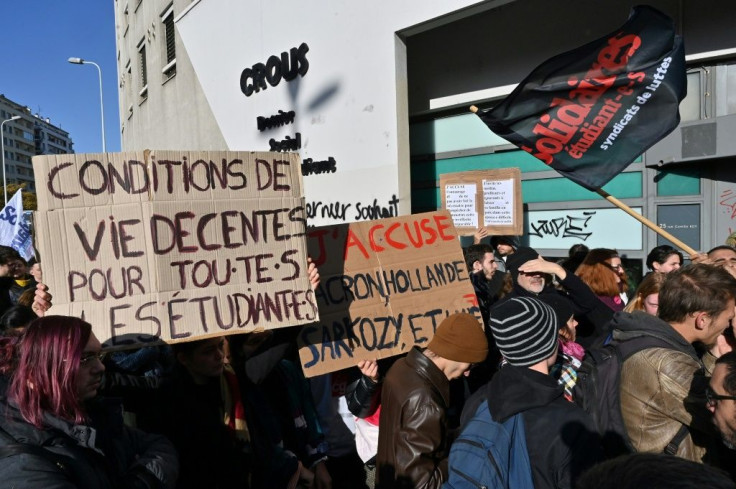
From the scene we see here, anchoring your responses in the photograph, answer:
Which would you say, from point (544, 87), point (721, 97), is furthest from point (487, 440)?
point (721, 97)

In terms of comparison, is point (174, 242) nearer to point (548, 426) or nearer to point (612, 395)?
point (548, 426)

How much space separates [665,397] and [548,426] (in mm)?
605

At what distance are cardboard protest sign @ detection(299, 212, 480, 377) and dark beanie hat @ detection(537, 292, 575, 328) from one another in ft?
1.50

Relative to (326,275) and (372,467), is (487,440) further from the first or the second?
(372,467)

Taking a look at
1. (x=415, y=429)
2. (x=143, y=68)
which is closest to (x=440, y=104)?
(x=415, y=429)

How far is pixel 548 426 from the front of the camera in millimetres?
1879

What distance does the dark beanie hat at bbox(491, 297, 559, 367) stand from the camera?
6.86ft

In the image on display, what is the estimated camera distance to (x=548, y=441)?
1.86 m

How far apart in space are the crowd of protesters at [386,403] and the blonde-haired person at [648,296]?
0.03 feet

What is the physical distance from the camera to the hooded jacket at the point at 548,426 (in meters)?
1.81

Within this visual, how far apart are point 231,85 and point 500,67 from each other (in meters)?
5.94

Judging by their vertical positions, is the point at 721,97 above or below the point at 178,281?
above

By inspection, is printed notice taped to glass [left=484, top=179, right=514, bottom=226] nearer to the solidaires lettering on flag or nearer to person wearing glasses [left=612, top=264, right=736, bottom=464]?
the solidaires lettering on flag

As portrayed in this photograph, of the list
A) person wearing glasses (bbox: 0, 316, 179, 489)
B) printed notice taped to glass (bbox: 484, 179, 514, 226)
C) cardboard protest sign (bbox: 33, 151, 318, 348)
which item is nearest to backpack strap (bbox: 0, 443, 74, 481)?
person wearing glasses (bbox: 0, 316, 179, 489)
